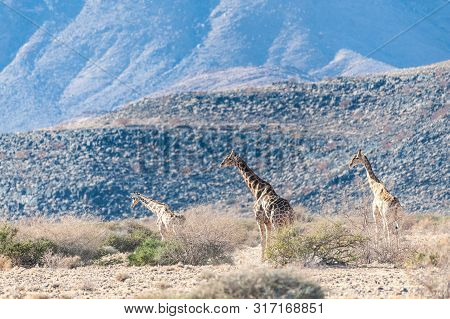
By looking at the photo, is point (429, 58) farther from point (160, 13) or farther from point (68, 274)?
point (68, 274)

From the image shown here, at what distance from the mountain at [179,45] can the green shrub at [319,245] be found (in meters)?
123

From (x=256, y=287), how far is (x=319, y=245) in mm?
7131

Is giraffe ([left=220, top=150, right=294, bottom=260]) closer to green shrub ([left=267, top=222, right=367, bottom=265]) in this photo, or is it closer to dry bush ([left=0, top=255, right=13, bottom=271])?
green shrub ([left=267, top=222, right=367, bottom=265])

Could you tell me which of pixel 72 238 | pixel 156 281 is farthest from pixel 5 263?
pixel 156 281

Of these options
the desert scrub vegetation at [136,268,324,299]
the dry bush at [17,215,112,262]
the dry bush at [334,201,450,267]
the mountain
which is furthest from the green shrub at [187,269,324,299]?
the mountain

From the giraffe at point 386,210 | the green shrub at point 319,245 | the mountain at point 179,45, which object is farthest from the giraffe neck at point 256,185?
the mountain at point 179,45

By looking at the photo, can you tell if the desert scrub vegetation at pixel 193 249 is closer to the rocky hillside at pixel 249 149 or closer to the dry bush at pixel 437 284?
the dry bush at pixel 437 284

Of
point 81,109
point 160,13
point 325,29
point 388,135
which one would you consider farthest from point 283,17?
point 388,135

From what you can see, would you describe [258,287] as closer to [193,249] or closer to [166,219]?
[193,249]

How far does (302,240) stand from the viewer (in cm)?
2072

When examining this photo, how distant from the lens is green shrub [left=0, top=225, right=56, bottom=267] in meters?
24.2

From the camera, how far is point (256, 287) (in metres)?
14.0

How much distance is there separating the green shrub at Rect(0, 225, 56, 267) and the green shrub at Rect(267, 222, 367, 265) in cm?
596

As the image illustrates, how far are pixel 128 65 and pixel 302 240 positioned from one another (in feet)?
Answer: 465
